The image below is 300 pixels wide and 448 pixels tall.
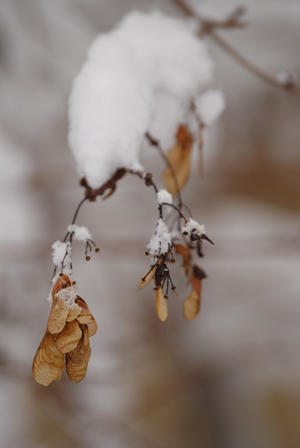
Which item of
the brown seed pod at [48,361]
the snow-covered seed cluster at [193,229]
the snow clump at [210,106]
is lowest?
the brown seed pod at [48,361]

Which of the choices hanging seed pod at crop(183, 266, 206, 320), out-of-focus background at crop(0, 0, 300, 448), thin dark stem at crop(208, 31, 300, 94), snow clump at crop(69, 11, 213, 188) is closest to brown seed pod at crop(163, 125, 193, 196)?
snow clump at crop(69, 11, 213, 188)

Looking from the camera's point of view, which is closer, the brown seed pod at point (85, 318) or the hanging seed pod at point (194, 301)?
the brown seed pod at point (85, 318)


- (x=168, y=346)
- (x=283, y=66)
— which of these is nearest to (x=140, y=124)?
(x=168, y=346)

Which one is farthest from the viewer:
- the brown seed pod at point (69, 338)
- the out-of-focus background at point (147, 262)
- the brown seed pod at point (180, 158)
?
the out-of-focus background at point (147, 262)

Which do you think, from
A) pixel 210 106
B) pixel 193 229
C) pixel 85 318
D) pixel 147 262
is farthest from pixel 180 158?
pixel 147 262

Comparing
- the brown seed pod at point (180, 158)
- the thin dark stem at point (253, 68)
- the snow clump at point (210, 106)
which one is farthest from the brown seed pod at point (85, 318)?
the thin dark stem at point (253, 68)

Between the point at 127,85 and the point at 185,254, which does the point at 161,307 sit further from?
the point at 127,85

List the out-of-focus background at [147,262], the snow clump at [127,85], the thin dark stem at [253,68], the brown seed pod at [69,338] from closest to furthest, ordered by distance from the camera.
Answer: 1. the brown seed pod at [69,338]
2. the snow clump at [127,85]
3. the thin dark stem at [253,68]
4. the out-of-focus background at [147,262]

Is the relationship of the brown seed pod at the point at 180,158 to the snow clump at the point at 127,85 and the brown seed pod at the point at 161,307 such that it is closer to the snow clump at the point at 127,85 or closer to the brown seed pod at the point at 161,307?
the snow clump at the point at 127,85
